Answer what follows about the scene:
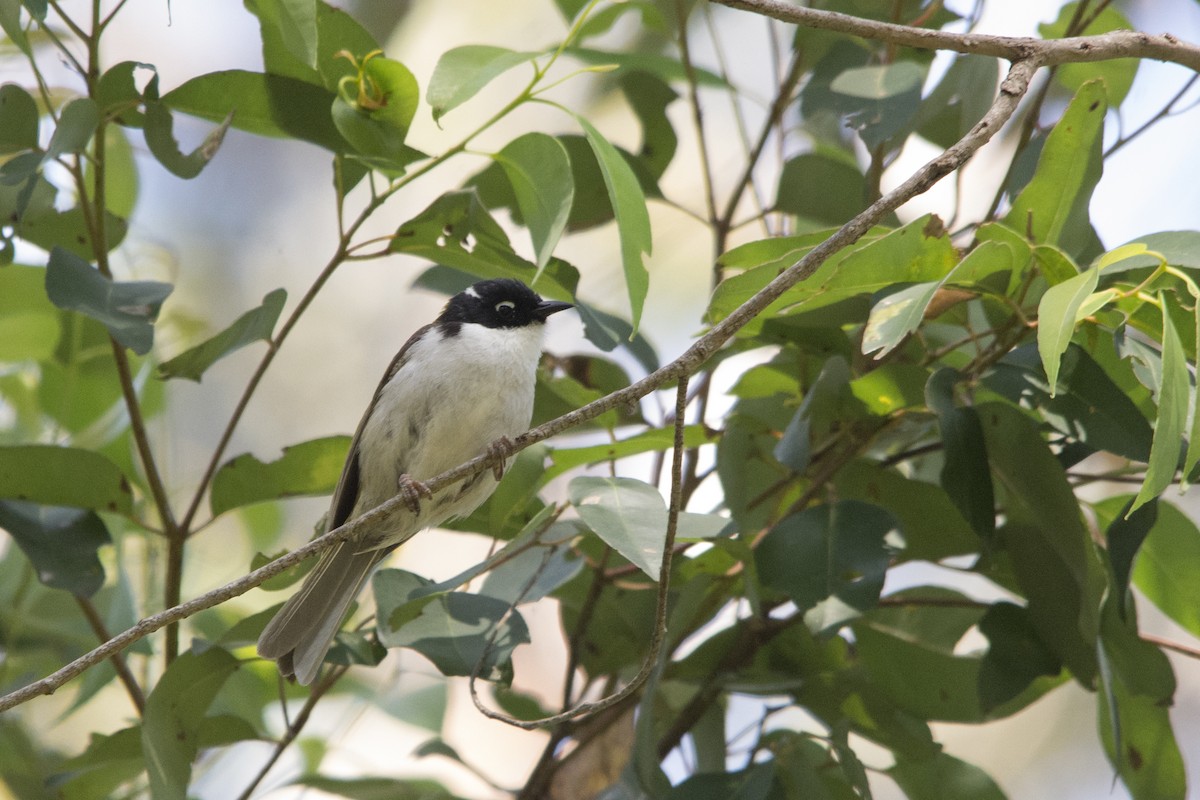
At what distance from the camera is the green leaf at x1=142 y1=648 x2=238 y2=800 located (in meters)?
2.60

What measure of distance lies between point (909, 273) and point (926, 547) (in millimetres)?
752

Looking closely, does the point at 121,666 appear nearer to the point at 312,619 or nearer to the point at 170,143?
the point at 312,619

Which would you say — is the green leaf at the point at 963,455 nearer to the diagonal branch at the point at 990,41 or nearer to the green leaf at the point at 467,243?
the diagonal branch at the point at 990,41

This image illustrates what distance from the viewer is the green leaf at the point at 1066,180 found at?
8.26ft

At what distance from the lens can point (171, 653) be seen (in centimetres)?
288

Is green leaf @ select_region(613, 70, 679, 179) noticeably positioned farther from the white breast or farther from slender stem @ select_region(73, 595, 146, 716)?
slender stem @ select_region(73, 595, 146, 716)

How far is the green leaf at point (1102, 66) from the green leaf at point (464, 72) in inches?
65.0

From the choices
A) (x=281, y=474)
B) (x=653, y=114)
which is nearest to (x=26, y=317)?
(x=281, y=474)

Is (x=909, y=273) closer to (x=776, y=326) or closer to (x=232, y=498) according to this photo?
(x=776, y=326)

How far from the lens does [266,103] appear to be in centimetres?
283

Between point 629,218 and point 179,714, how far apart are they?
1.53 metres

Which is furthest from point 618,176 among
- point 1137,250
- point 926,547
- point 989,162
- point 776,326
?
point 989,162

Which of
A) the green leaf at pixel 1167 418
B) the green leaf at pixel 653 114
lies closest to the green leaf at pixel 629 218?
the green leaf at pixel 1167 418

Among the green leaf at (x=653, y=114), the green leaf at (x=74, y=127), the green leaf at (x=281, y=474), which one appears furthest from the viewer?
the green leaf at (x=653, y=114)
